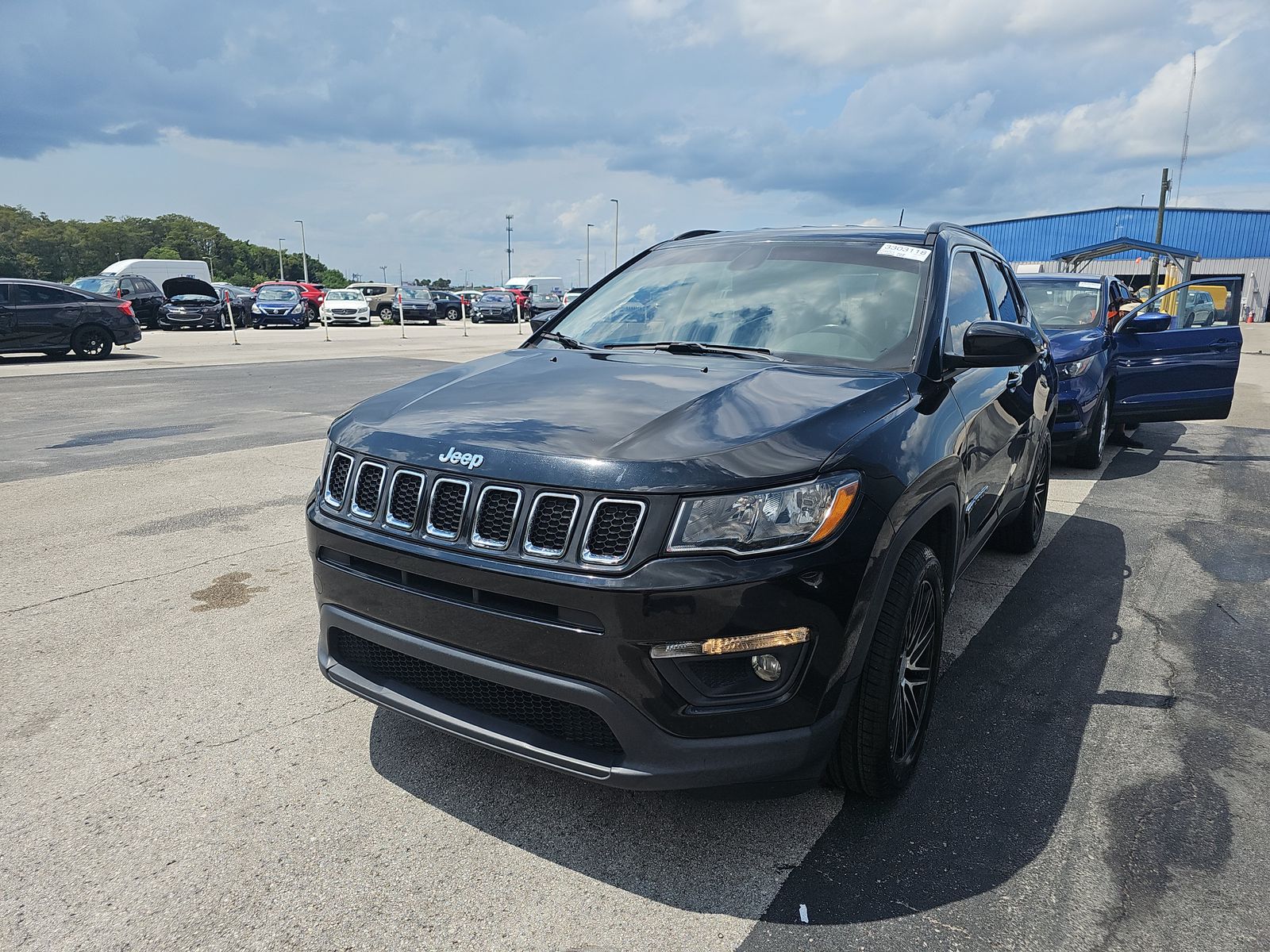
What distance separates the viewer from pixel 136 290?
2753 centimetres

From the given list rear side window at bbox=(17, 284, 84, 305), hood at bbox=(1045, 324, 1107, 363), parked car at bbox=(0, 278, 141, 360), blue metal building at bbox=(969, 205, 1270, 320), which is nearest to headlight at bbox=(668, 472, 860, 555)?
hood at bbox=(1045, 324, 1107, 363)

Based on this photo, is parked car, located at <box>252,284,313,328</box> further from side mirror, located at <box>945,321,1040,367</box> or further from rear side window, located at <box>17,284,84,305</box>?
side mirror, located at <box>945,321,1040,367</box>

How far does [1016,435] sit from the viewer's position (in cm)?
419

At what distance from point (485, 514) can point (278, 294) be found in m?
34.3

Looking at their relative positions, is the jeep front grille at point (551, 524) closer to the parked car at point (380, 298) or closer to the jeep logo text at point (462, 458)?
the jeep logo text at point (462, 458)

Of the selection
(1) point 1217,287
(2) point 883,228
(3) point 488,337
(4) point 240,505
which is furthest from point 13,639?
(3) point 488,337

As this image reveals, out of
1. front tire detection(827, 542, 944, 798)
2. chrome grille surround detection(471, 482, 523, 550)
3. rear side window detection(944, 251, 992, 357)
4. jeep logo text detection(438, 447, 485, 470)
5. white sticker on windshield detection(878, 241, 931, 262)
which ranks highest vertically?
white sticker on windshield detection(878, 241, 931, 262)

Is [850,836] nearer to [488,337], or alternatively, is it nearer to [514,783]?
[514,783]

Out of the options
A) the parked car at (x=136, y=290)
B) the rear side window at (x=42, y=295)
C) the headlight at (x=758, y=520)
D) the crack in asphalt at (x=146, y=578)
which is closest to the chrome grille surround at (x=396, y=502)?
the headlight at (x=758, y=520)

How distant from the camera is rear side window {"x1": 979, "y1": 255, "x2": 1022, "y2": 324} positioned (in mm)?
4303

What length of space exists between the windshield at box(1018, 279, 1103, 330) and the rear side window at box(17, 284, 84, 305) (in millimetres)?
16693

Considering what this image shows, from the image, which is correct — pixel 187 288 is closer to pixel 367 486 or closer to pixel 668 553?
pixel 367 486

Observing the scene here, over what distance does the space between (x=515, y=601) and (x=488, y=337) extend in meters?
27.2

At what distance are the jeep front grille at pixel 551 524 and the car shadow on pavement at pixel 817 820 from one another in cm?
72
